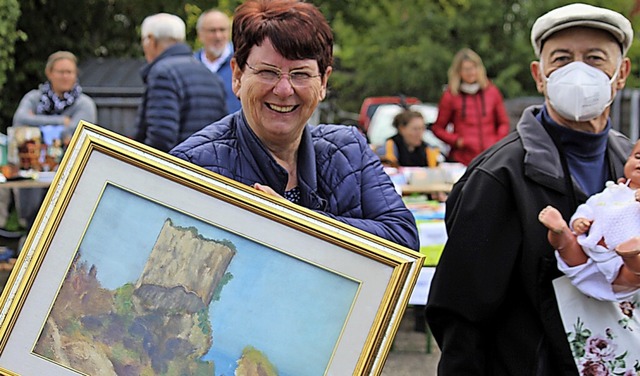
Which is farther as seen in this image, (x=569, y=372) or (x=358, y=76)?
(x=358, y=76)

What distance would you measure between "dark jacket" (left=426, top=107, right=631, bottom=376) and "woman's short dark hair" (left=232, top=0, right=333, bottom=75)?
708 millimetres

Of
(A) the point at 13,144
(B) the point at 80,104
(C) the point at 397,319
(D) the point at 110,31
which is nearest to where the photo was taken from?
(C) the point at 397,319

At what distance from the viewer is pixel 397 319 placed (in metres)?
2.06

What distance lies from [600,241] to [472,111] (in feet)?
22.3

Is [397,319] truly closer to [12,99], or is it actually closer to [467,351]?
[467,351]

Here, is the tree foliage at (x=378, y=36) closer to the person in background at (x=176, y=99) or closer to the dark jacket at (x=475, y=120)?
the dark jacket at (x=475, y=120)

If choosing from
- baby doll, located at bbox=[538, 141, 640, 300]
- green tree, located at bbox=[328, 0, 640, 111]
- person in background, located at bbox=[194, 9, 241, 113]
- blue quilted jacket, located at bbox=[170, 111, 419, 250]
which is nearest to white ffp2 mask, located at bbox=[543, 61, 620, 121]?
baby doll, located at bbox=[538, 141, 640, 300]

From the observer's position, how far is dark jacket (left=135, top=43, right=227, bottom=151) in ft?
20.2

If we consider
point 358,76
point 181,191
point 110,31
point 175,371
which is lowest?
point 175,371

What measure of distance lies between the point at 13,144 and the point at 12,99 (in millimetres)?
7597

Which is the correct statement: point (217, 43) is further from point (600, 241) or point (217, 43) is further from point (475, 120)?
point (600, 241)

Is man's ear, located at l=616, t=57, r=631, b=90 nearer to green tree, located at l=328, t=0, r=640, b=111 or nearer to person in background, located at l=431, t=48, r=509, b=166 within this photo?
person in background, located at l=431, t=48, r=509, b=166

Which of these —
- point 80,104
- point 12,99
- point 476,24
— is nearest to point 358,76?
point 476,24

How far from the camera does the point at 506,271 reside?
2.82m
